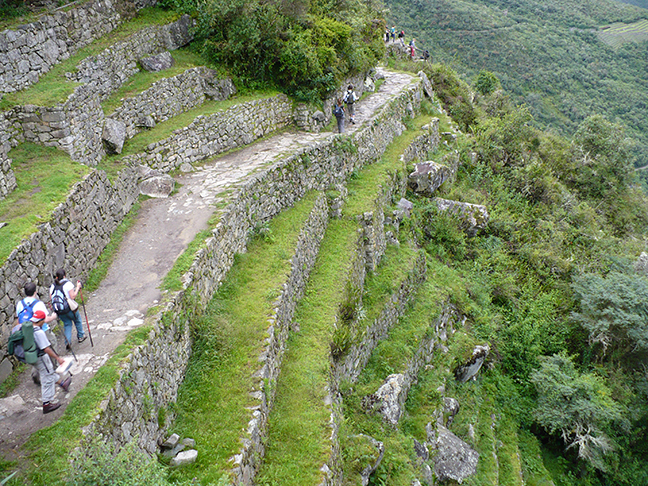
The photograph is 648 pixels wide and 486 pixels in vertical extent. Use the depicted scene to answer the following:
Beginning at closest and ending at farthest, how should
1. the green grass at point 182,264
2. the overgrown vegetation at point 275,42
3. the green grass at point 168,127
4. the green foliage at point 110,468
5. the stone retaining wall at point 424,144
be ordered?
the green foliage at point 110,468 → the green grass at point 182,264 → the green grass at point 168,127 → the overgrown vegetation at point 275,42 → the stone retaining wall at point 424,144

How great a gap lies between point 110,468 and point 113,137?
367 inches

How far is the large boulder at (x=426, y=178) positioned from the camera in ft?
65.7

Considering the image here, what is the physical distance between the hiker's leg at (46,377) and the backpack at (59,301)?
1074 mm

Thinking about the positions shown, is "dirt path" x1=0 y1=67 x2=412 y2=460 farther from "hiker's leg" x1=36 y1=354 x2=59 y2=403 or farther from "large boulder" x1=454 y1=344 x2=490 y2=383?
"large boulder" x1=454 y1=344 x2=490 y2=383

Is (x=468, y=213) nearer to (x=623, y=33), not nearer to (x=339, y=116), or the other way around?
(x=339, y=116)

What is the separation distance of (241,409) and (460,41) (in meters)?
71.2

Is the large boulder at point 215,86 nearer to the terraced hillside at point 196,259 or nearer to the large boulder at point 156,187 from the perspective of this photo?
the terraced hillside at point 196,259

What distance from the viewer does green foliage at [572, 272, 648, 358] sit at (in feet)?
50.0

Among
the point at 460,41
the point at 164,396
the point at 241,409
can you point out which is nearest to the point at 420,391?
the point at 241,409

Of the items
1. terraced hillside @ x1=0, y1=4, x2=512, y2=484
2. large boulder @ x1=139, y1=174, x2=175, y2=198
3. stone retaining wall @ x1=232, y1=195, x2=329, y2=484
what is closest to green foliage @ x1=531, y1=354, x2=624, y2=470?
terraced hillside @ x1=0, y1=4, x2=512, y2=484

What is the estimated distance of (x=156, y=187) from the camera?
38.9 feet

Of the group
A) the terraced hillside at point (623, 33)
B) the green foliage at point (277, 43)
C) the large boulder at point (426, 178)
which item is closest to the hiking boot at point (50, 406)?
the green foliage at point (277, 43)

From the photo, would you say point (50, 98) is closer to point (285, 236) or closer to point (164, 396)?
point (285, 236)

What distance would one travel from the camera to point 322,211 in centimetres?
1462
